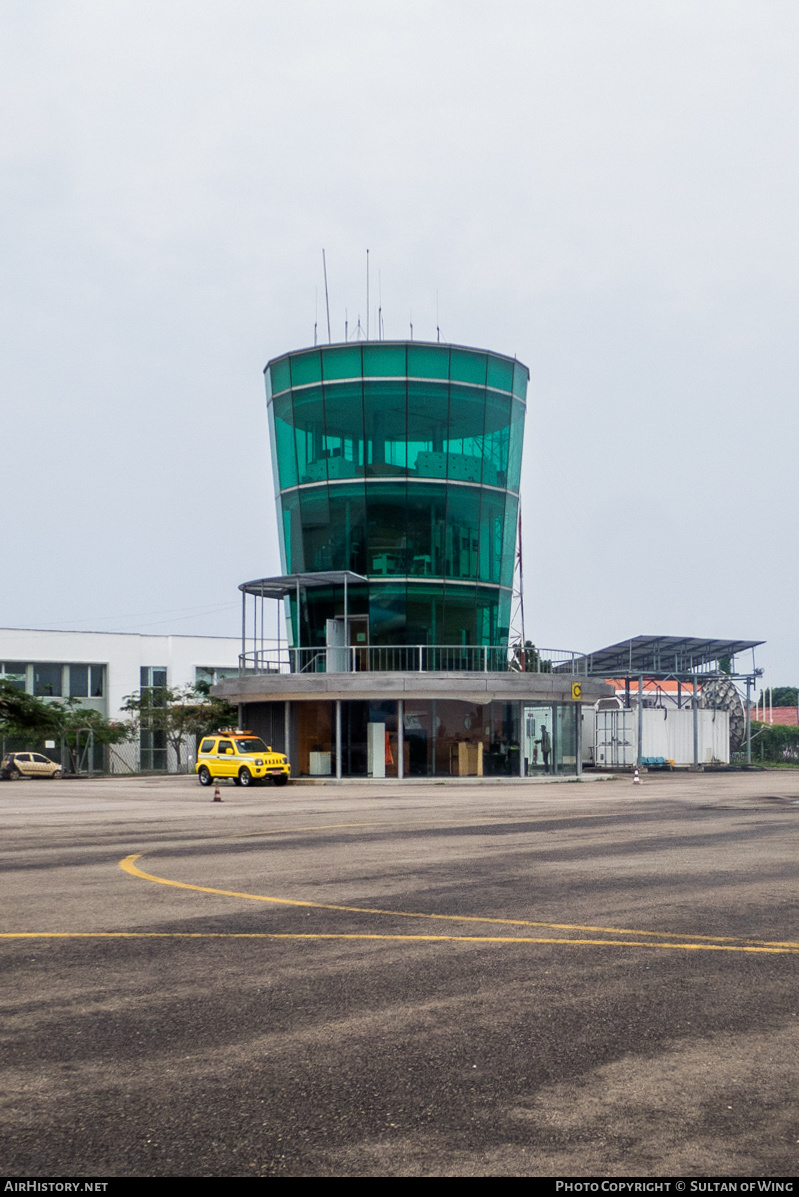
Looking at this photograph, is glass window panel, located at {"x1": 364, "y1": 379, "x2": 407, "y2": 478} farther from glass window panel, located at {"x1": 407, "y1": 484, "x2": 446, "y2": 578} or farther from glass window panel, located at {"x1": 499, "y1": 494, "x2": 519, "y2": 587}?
glass window panel, located at {"x1": 499, "y1": 494, "x2": 519, "y2": 587}

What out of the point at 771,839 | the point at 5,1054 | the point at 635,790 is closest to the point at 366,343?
the point at 635,790

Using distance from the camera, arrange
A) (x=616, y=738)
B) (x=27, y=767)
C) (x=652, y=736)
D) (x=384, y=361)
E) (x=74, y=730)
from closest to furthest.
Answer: (x=384, y=361) → (x=27, y=767) → (x=652, y=736) → (x=616, y=738) → (x=74, y=730)

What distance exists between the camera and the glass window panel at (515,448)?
50.9m

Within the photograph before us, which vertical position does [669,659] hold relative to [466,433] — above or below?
below

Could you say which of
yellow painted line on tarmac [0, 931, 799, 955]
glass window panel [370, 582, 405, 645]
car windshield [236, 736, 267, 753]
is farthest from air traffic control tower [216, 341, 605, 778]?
yellow painted line on tarmac [0, 931, 799, 955]

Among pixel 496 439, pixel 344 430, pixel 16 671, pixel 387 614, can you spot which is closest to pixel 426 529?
pixel 387 614

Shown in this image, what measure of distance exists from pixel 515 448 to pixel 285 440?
10302 millimetres

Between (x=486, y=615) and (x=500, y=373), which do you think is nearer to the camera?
(x=486, y=615)

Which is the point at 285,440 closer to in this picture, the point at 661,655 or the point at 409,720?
the point at 409,720

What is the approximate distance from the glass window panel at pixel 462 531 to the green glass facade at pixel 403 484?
0.14 feet

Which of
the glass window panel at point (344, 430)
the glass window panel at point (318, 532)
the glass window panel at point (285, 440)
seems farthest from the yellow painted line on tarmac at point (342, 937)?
the glass window panel at point (285, 440)

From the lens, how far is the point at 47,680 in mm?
74375

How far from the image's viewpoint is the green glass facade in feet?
156

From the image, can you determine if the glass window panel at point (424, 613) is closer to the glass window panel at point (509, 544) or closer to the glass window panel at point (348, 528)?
the glass window panel at point (348, 528)
